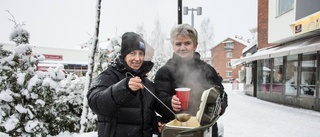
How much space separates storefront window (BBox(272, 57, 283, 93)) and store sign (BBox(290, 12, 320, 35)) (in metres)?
2.94

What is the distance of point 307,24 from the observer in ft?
34.6

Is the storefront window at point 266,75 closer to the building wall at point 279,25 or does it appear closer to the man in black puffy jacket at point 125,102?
the building wall at point 279,25

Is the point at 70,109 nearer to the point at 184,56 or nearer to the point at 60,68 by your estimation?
the point at 60,68

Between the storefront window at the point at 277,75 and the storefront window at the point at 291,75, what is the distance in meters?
0.63

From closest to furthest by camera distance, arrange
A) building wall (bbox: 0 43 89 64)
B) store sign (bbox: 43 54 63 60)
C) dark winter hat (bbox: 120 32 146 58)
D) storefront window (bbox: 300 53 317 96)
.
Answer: dark winter hat (bbox: 120 32 146 58) → storefront window (bbox: 300 53 317 96) → store sign (bbox: 43 54 63 60) → building wall (bbox: 0 43 89 64)

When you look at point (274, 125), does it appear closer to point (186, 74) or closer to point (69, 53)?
point (186, 74)

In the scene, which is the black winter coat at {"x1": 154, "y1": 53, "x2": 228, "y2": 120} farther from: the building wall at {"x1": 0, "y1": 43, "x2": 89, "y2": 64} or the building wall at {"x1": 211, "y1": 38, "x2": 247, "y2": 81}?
the building wall at {"x1": 211, "y1": 38, "x2": 247, "y2": 81}

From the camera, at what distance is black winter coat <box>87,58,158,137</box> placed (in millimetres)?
1570

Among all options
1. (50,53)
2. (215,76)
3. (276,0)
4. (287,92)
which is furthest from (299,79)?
(50,53)

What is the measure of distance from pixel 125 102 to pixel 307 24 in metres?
11.1

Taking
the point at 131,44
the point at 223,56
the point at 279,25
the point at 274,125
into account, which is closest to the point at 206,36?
the point at 223,56

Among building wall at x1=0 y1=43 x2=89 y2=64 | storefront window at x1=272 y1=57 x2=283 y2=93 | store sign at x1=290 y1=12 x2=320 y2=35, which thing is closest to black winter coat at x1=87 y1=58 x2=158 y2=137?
store sign at x1=290 y1=12 x2=320 y2=35

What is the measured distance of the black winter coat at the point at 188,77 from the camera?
205 centimetres

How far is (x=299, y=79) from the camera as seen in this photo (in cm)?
1216
